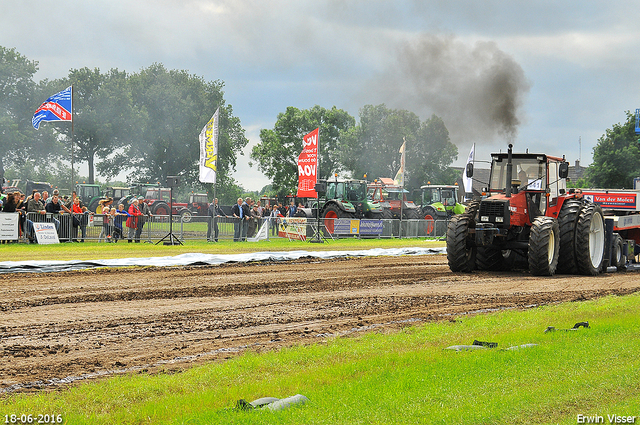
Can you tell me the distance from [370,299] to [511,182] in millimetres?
6280

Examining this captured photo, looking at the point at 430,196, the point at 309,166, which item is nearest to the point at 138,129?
the point at 430,196

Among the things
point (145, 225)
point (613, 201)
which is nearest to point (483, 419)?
point (613, 201)

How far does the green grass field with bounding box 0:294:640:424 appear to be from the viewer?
4.30 metres

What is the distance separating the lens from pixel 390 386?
496cm

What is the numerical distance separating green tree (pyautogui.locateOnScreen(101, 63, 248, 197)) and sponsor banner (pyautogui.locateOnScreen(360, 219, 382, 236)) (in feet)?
125

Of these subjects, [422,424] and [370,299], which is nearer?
[422,424]

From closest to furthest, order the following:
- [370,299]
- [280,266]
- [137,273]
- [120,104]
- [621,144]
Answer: [370,299], [137,273], [280,266], [621,144], [120,104]

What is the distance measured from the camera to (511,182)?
1525 centimetres

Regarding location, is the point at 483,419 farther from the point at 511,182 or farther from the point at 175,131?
the point at 175,131

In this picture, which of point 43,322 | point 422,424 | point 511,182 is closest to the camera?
point 422,424

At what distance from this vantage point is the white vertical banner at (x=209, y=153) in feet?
79.8

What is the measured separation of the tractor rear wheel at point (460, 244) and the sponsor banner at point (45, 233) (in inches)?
532

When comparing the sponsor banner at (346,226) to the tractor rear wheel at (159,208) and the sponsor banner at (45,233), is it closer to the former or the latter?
the sponsor banner at (45,233)
